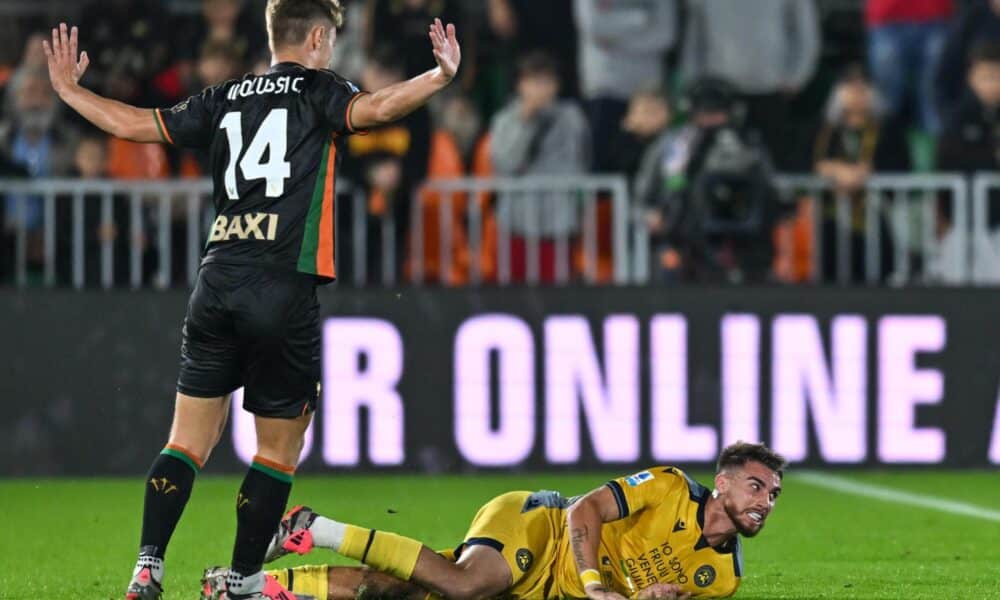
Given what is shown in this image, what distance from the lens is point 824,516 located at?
10414 mm

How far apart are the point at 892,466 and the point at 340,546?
628 centimetres

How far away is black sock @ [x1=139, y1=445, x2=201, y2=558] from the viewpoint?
6527 mm

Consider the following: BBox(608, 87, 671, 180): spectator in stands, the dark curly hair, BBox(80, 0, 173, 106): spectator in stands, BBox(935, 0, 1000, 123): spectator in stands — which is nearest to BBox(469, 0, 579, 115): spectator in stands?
BBox(608, 87, 671, 180): spectator in stands

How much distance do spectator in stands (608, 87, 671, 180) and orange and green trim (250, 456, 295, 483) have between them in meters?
6.58

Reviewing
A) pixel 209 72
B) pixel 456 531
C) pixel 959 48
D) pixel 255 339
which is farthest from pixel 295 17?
pixel 959 48

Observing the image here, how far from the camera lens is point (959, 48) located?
1351cm

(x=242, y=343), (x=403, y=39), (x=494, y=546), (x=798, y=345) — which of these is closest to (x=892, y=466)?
(x=798, y=345)

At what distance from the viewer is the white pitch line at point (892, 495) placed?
10594 mm

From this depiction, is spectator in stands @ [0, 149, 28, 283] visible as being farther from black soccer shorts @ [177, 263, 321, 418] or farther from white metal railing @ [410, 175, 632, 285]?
black soccer shorts @ [177, 263, 321, 418]

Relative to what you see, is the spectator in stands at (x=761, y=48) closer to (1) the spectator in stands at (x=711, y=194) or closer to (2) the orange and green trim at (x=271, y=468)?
(1) the spectator in stands at (x=711, y=194)

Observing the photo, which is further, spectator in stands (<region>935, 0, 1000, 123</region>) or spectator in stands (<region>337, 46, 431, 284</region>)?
spectator in stands (<region>935, 0, 1000, 123</region>)

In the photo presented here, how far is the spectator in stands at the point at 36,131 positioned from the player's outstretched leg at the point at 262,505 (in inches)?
257

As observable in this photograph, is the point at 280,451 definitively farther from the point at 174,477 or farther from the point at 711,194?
the point at 711,194

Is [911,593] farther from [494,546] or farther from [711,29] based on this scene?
[711,29]
